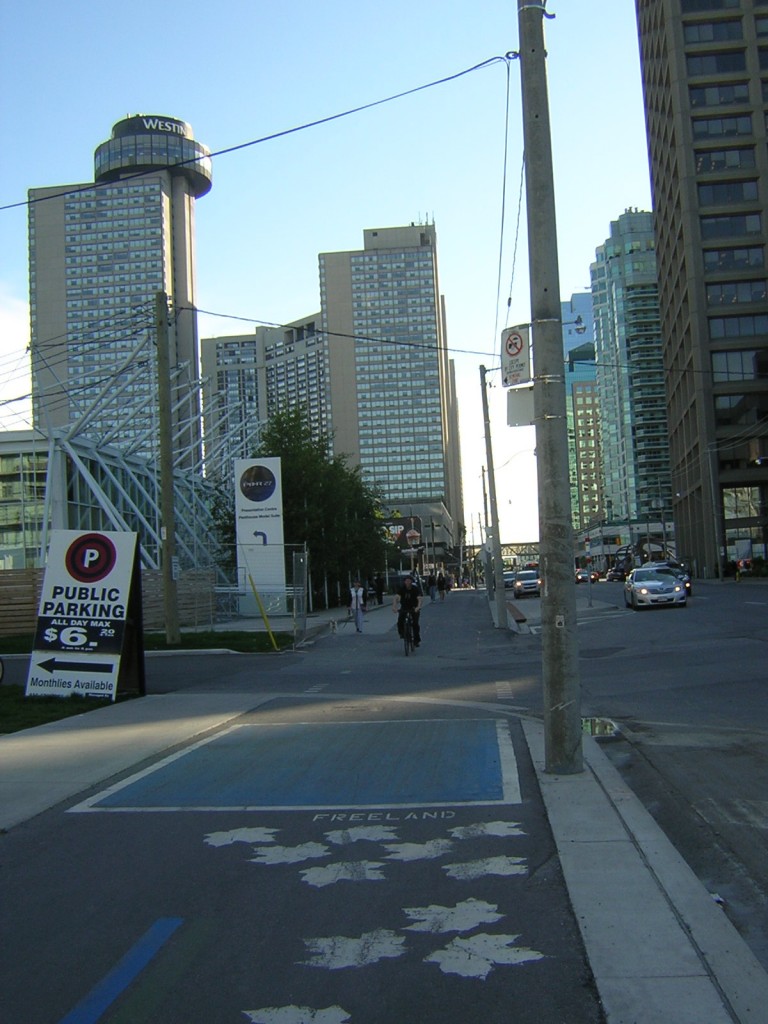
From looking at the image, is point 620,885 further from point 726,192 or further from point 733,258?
point 726,192

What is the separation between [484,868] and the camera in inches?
223

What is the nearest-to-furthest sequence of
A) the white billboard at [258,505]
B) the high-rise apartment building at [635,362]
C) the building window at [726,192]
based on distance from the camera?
the white billboard at [258,505] < the building window at [726,192] < the high-rise apartment building at [635,362]

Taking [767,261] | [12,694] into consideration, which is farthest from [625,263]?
[12,694]

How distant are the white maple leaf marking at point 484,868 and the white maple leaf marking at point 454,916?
1.49 feet

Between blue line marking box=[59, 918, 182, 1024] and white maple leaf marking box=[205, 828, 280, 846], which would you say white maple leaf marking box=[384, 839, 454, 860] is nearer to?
white maple leaf marking box=[205, 828, 280, 846]

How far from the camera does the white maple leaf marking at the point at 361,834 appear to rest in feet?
21.0

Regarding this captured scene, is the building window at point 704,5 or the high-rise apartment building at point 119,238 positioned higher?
the high-rise apartment building at point 119,238

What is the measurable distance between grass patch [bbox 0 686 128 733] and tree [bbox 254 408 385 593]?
3347 centimetres

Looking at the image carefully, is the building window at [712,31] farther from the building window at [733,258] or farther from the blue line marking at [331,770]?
the blue line marking at [331,770]

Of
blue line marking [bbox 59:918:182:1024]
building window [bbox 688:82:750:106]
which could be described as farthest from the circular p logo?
building window [bbox 688:82:750:106]

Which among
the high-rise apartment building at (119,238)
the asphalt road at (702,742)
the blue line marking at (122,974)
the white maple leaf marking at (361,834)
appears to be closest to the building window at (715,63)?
the asphalt road at (702,742)

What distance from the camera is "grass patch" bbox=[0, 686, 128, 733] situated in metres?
12.1

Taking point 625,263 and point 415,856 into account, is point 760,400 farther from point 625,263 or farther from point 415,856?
point 625,263

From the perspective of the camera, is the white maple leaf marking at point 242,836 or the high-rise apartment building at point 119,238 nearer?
the white maple leaf marking at point 242,836
